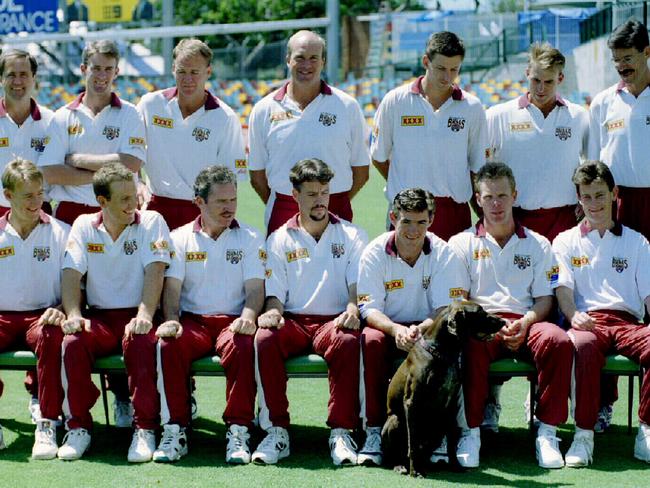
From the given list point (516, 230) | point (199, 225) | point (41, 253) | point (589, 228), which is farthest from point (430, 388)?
point (41, 253)

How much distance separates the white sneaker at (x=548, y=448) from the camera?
5.64m

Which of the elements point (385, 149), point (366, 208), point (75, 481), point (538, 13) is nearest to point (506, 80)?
point (538, 13)

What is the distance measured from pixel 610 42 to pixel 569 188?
36.6 inches

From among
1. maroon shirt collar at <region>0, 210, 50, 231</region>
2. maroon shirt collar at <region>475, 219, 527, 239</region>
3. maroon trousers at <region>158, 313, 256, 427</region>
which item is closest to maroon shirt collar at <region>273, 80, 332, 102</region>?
maroon shirt collar at <region>475, 219, 527, 239</region>

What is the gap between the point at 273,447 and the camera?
581 cm

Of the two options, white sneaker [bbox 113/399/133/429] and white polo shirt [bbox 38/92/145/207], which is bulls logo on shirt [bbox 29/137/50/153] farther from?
white sneaker [bbox 113/399/133/429]

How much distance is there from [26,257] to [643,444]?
3.73 m

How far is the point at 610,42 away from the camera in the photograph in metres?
6.52

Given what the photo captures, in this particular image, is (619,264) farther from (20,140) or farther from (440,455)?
(20,140)

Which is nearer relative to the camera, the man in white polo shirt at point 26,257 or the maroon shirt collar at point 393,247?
the maroon shirt collar at point 393,247

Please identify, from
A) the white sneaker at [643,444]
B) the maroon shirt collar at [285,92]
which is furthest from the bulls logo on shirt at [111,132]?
the white sneaker at [643,444]

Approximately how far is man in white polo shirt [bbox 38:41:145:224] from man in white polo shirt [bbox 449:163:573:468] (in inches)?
86.7

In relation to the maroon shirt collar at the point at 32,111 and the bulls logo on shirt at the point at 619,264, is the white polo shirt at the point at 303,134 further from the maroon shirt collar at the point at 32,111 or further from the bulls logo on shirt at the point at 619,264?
the bulls logo on shirt at the point at 619,264

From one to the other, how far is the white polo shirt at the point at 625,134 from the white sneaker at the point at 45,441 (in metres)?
3.74
